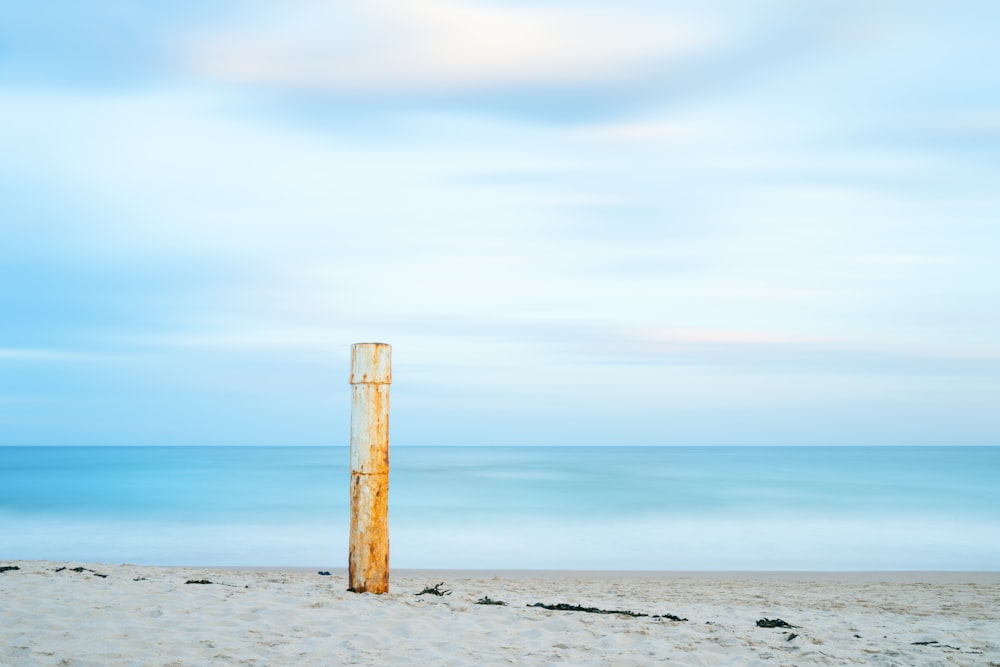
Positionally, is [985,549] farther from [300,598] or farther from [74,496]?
[74,496]

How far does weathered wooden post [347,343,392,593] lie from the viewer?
6969 mm

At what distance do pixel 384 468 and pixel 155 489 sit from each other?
32.9m

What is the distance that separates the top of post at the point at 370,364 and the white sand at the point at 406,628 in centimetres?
178

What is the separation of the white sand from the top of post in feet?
5.83

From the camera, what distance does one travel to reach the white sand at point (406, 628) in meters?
5.20

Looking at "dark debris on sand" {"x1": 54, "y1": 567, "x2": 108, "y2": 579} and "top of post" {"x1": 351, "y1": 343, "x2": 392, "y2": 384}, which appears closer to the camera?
"top of post" {"x1": 351, "y1": 343, "x2": 392, "y2": 384}

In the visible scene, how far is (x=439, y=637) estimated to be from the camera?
584 cm

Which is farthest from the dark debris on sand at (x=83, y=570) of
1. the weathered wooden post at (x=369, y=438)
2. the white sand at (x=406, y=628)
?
the weathered wooden post at (x=369, y=438)

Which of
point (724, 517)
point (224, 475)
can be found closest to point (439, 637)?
point (724, 517)

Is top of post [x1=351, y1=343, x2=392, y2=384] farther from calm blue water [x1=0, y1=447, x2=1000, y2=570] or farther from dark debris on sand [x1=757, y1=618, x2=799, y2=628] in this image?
calm blue water [x1=0, y1=447, x2=1000, y2=570]

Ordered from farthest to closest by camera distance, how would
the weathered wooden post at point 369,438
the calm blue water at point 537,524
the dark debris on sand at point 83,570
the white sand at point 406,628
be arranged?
the calm blue water at point 537,524, the dark debris on sand at point 83,570, the weathered wooden post at point 369,438, the white sand at point 406,628

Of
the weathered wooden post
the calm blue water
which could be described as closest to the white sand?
the weathered wooden post

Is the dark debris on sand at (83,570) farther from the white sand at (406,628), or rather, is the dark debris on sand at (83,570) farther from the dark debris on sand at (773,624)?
the dark debris on sand at (773,624)

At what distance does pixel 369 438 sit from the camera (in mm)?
6973
